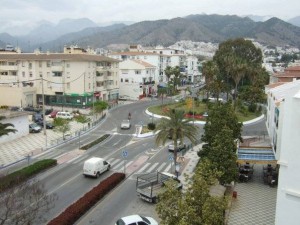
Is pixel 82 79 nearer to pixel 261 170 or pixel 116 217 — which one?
pixel 261 170

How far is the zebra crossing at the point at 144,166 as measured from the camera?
3594 cm

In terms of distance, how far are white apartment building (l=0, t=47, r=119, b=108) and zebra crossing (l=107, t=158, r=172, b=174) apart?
3770 centimetres

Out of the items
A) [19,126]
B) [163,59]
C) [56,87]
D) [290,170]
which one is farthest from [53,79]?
[290,170]

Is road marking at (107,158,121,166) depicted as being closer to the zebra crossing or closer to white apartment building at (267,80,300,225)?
the zebra crossing

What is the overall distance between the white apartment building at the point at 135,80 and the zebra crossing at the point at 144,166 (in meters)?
54.3

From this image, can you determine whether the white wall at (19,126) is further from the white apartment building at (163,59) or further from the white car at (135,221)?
the white apartment building at (163,59)

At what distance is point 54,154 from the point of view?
4128 centimetres

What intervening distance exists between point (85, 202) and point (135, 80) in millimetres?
72376

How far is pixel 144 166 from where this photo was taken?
3728cm

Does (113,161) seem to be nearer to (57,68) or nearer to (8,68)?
(57,68)

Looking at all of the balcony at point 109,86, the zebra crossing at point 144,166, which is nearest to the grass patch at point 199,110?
the balcony at point 109,86

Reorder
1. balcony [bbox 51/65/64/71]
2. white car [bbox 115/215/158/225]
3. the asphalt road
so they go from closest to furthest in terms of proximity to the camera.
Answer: white car [bbox 115/215/158/225] → the asphalt road → balcony [bbox 51/65/64/71]

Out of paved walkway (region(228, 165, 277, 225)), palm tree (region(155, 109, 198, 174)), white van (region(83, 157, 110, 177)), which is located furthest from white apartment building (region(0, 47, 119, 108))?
paved walkway (region(228, 165, 277, 225))

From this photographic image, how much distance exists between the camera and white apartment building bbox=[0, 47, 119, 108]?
7344 cm
